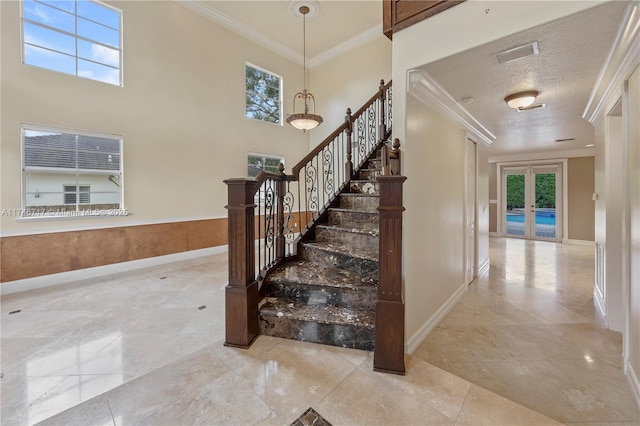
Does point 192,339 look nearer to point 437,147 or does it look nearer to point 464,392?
point 464,392

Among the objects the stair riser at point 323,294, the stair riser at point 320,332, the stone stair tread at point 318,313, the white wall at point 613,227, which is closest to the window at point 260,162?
the stair riser at point 323,294

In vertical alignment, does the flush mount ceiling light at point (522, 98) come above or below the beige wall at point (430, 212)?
above

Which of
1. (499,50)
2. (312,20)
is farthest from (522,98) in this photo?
(312,20)

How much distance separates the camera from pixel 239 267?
7.32 feet

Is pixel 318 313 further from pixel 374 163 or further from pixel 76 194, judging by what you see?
pixel 76 194

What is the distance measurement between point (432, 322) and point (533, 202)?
7913 millimetres

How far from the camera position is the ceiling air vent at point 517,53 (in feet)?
5.97

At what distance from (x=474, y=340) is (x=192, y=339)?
105 inches

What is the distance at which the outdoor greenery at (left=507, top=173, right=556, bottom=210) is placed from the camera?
26.0 feet

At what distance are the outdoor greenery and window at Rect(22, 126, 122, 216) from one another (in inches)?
416

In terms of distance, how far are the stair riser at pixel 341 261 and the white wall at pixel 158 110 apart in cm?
326

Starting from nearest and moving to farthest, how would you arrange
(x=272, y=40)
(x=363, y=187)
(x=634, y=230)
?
1. (x=634, y=230)
2. (x=363, y=187)
3. (x=272, y=40)

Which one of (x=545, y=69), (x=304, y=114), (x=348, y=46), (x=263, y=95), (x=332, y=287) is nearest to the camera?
(x=545, y=69)

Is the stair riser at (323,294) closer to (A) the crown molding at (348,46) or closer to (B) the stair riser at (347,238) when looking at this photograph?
(B) the stair riser at (347,238)
